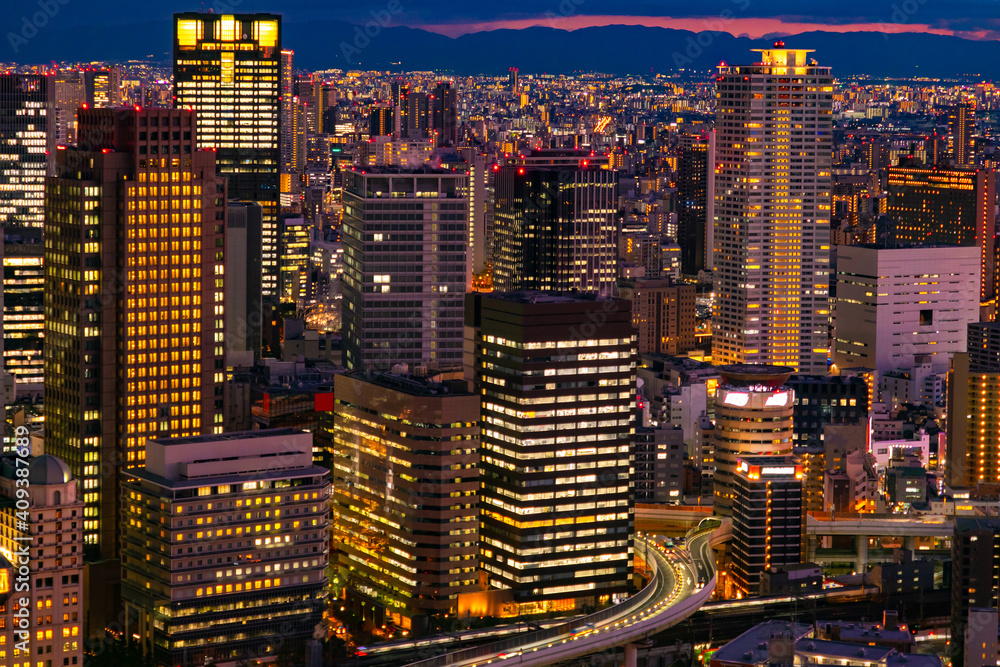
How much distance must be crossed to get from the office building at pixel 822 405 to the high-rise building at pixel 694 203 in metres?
43.6

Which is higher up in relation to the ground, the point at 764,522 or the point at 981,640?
the point at 764,522

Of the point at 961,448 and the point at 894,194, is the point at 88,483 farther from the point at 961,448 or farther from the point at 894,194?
the point at 894,194

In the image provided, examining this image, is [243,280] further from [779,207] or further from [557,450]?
[557,450]

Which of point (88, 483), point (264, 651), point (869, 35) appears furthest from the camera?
point (869, 35)

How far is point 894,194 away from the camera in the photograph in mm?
156250

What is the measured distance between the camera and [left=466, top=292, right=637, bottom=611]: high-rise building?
237 feet

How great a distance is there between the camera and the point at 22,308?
4033 inches

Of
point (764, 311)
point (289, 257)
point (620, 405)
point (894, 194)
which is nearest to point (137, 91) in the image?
point (289, 257)

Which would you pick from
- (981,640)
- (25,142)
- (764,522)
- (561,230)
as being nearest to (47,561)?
(764,522)

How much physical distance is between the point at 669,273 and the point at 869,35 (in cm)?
2563

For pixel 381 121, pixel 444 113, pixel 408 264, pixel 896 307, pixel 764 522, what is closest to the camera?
pixel 764 522

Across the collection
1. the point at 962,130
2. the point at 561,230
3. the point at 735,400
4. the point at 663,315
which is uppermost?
the point at 962,130

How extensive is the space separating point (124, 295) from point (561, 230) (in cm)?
4847

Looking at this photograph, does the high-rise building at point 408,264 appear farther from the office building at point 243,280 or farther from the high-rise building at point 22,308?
the high-rise building at point 22,308
